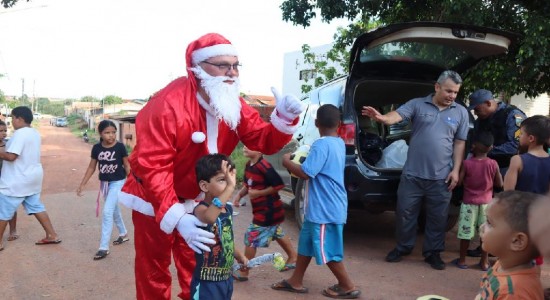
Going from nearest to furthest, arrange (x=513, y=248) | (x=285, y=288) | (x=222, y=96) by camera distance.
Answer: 1. (x=513, y=248)
2. (x=222, y=96)
3. (x=285, y=288)

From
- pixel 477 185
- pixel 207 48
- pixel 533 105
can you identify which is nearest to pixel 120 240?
pixel 207 48

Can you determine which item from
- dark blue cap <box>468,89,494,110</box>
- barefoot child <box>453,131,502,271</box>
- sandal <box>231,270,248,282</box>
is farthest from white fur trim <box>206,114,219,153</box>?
dark blue cap <box>468,89,494,110</box>

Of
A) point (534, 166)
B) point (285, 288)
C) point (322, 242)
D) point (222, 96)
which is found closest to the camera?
point (222, 96)

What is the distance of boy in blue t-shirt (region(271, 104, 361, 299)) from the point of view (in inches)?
144

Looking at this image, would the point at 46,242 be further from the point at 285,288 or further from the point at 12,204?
the point at 285,288

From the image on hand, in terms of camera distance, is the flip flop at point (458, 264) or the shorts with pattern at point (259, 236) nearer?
the shorts with pattern at point (259, 236)

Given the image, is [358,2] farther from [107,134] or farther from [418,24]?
[107,134]

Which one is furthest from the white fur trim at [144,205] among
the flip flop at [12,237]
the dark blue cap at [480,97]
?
the flip flop at [12,237]

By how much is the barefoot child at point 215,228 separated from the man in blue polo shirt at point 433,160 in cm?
245

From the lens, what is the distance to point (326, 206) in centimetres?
369

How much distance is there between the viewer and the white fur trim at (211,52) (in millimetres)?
2760

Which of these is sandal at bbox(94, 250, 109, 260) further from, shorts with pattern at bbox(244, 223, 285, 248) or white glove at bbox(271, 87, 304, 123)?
white glove at bbox(271, 87, 304, 123)

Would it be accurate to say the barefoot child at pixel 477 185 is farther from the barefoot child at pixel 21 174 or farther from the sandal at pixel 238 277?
the barefoot child at pixel 21 174

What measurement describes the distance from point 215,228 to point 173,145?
52cm
